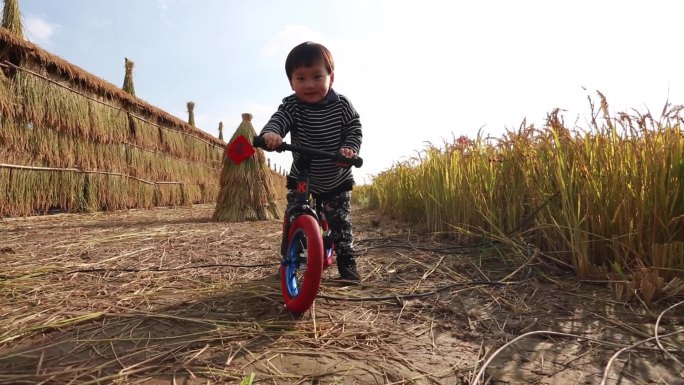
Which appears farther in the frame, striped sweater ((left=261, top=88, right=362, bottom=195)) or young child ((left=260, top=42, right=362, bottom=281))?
striped sweater ((left=261, top=88, right=362, bottom=195))

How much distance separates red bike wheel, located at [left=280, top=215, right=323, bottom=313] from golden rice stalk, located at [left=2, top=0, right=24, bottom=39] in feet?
22.7

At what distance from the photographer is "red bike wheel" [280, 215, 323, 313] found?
4.54 ft

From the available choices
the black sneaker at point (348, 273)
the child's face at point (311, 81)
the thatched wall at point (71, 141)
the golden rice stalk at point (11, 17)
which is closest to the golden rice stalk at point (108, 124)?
the thatched wall at point (71, 141)

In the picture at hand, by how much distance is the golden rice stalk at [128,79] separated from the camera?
34.8 feet

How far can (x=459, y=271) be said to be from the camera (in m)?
2.35

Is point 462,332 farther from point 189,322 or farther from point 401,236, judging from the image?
point 401,236

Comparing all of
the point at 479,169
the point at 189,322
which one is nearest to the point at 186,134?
the point at 479,169

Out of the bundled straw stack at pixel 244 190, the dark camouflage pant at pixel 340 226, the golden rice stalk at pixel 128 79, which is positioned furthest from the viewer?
the golden rice stalk at pixel 128 79

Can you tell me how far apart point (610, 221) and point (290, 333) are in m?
1.72

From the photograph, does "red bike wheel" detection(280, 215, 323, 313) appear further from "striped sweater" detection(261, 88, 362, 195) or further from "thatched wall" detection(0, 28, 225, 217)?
"thatched wall" detection(0, 28, 225, 217)

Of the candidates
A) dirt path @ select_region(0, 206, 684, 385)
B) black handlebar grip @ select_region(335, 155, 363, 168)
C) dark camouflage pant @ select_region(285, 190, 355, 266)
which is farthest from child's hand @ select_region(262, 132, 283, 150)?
dirt path @ select_region(0, 206, 684, 385)

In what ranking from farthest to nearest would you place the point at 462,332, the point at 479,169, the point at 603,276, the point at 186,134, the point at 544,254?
the point at 186,134
the point at 479,169
the point at 544,254
the point at 603,276
the point at 462,332

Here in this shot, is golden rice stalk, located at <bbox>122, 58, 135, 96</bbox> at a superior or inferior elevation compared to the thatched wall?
superior

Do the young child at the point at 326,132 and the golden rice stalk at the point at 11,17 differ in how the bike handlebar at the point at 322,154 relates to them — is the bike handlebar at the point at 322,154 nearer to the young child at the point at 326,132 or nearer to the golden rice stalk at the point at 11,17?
the young child at the point at 326,132
